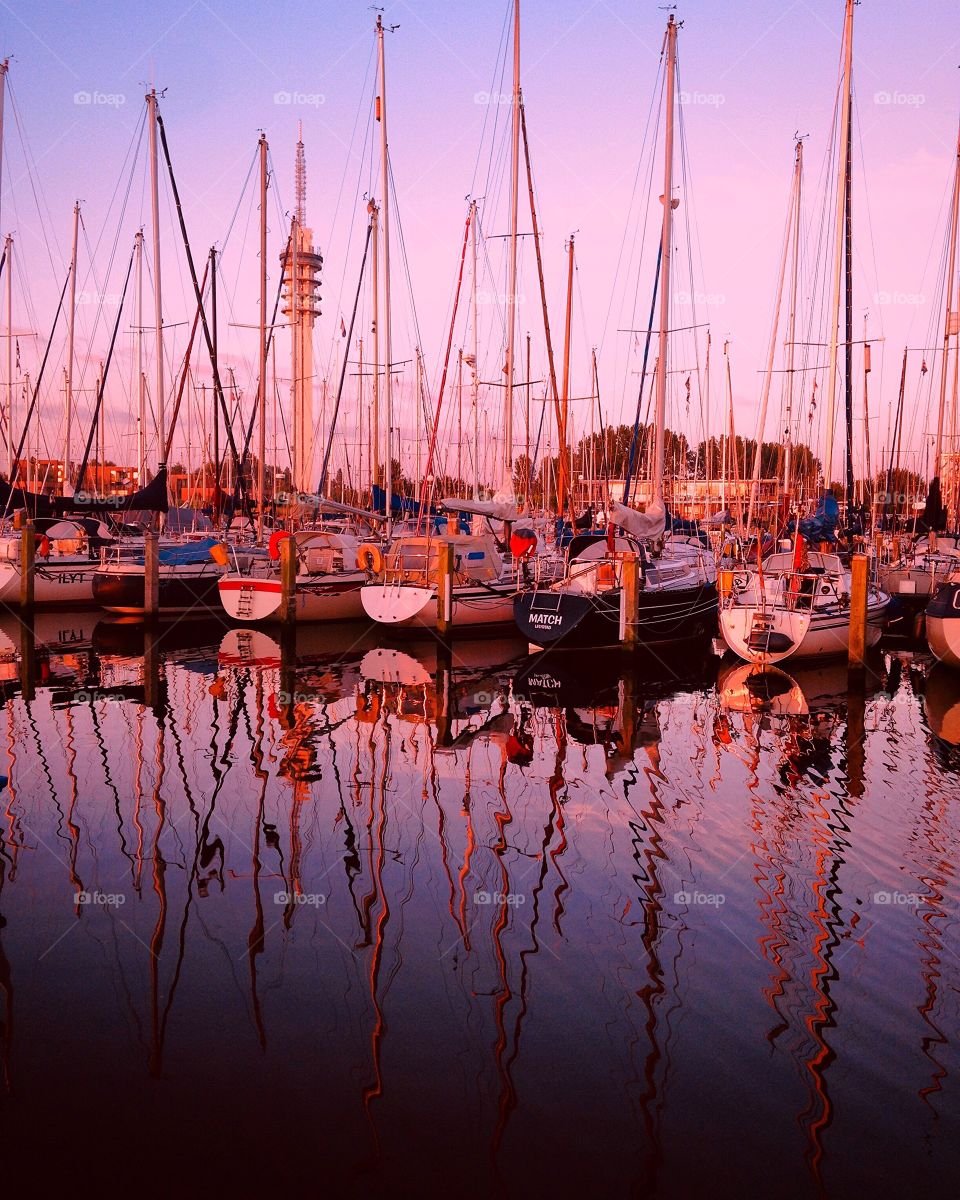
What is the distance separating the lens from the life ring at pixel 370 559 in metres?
24.5

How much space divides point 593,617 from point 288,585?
8.25 metres

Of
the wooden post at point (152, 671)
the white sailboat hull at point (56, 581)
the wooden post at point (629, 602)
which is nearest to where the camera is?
the wooden post at point (152, 671)

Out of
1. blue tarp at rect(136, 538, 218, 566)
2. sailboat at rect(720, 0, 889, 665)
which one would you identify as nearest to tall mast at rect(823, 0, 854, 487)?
sailboat at rect(720, 0, 889, 665)

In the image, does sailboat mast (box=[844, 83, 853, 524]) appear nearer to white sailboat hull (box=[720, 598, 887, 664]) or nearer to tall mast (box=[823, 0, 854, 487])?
tall mast (box=[823, 0, 854, 487])

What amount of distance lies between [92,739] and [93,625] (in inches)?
537

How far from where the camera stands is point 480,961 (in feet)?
22.3

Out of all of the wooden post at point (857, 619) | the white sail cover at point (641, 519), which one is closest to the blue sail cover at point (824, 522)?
the white sail cover at point (641, 519)

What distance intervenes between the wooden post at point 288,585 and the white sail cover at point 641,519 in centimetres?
838

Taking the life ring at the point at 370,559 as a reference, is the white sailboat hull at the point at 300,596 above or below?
below

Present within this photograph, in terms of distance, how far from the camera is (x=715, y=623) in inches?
1022

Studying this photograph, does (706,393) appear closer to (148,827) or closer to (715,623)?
(715,623)

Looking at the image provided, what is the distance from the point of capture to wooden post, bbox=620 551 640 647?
21016 mm

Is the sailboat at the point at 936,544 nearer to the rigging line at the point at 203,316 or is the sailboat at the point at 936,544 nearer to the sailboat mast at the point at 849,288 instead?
the sailboat mast at the point at 849,288

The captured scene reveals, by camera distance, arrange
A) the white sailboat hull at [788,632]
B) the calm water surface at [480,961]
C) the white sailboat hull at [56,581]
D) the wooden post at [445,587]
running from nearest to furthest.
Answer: the calm water surface at [480,961] → the white sailboat hull at [788,632] → the wooden post at [445,587] → the white sailboat hull at [56,581]
